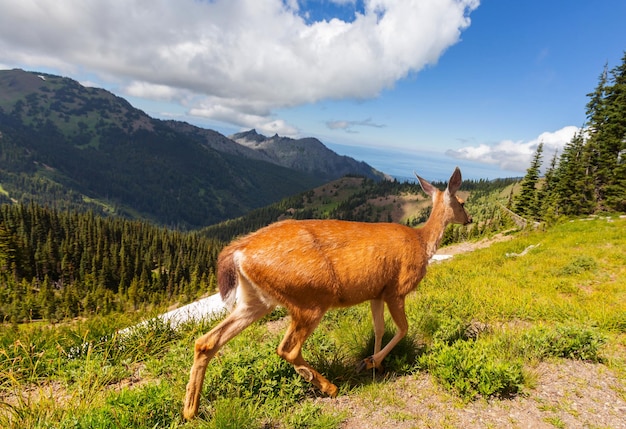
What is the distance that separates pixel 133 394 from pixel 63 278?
13275cm

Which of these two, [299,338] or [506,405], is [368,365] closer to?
[299,338]

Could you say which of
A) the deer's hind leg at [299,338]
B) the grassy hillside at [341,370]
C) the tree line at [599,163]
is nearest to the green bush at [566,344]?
the grassy hillside at [341,370]

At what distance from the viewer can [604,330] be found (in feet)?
19.5

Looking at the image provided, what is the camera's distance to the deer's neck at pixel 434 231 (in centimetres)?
564

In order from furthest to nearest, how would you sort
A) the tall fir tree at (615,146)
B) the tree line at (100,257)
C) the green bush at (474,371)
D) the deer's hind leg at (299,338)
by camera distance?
the tree line at (100,257) → the tall fir tree at (615,146) → the deer's hind leg at (299,338) → the green bush at (474,371)

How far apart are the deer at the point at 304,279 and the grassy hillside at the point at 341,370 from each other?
0.46 meters

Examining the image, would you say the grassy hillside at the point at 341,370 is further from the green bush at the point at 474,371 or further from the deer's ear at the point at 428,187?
the deer's ear at the point at 428,187

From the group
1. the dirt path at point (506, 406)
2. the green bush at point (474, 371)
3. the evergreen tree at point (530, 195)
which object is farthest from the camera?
the evergreen tree at point (530, 195)

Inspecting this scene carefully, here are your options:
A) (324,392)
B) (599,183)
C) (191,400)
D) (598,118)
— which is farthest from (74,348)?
(598,118)

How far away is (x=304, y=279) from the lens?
4.16 metres

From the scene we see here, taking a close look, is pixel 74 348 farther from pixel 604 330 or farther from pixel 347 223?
pixel 604 330

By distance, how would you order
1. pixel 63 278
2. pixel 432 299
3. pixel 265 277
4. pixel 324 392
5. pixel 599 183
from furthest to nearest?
pixel 63 278 < pixel 599 183 < pixel 432 299 < pixel 324 392 < pixel 265 277

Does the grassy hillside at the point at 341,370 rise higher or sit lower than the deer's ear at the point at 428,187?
lower

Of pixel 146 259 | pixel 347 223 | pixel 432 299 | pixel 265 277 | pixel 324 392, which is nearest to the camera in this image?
pixel 265 277
